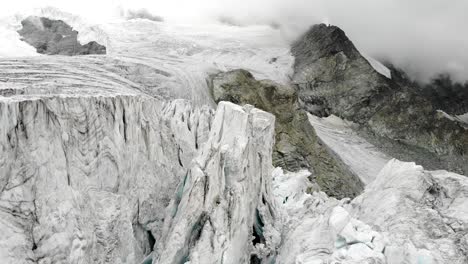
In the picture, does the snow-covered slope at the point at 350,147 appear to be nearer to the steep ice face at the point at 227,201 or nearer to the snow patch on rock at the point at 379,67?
the snow patch on rock at the point at 379,67

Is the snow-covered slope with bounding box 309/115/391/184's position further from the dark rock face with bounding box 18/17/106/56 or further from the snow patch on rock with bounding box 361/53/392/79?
the dark rock face with bounding box 18/17/106/56

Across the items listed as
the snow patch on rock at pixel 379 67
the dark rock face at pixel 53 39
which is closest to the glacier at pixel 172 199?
the dark rock face at pixel 53 39

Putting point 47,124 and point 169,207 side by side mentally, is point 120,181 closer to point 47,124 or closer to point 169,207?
point 169,207

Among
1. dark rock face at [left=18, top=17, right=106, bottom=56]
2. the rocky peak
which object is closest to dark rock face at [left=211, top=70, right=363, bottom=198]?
dark rock face at [left=18, top=17, right=106, bottom=56]

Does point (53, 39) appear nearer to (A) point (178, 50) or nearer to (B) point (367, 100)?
(A) point (178, 50)

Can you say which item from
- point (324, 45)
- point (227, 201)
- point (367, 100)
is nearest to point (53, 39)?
point (324, 45)
